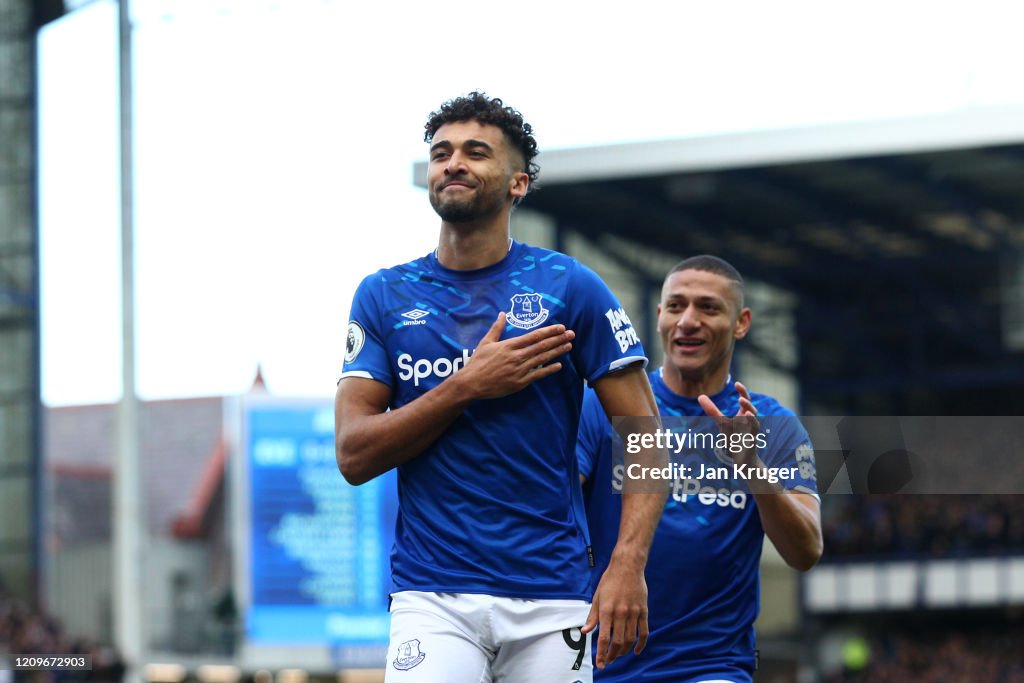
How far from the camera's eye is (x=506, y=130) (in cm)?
485

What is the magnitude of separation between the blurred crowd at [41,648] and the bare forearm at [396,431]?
491 inches

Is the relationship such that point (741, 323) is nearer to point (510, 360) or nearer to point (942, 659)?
point (510, 360)

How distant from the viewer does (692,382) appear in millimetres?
6398

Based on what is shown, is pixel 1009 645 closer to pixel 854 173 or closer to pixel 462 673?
pixel 854 173

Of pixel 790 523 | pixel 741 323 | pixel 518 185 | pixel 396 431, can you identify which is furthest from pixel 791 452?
pixel 396 431

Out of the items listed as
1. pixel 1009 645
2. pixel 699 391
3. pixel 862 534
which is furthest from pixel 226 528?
pixel 699 391

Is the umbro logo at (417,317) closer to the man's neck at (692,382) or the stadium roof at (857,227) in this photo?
the man's neck at (692,382)

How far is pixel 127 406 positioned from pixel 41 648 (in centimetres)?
465

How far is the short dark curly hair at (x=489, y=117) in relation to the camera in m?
4.83

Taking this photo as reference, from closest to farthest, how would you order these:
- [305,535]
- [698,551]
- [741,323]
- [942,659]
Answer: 1. [698,551]
2. [741,323]
3. [305,535]
4. [942,659]

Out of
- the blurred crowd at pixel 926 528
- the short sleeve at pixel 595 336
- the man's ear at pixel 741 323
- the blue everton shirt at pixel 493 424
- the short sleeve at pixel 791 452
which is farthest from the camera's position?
the blurred crowd at pixel 926 528

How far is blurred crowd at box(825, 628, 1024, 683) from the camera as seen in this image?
37.2 m

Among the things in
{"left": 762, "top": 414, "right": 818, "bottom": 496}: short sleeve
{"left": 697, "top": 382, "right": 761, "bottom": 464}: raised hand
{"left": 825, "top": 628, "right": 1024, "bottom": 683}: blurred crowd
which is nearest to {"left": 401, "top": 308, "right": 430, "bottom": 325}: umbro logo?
{"left": 697, "top": 382, "right": 761, "bottom": 464}: raised hand

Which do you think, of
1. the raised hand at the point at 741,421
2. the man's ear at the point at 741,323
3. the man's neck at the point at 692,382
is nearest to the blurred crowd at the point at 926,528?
the man's ear at the point at 741,323
